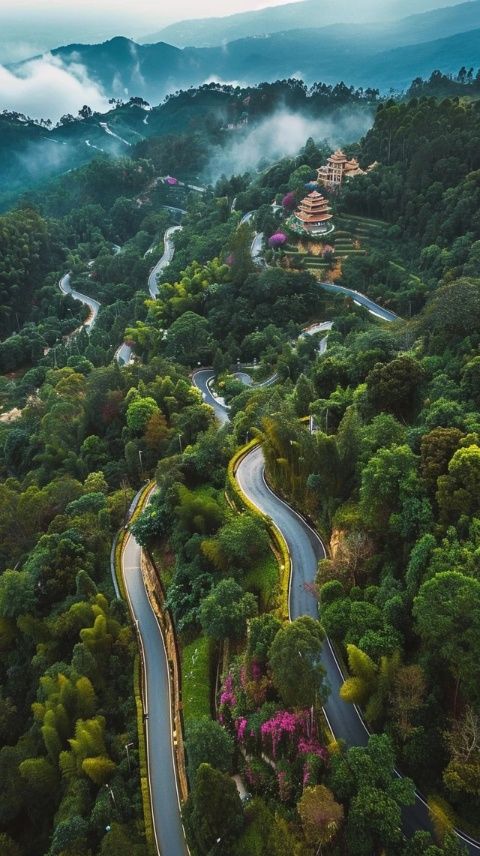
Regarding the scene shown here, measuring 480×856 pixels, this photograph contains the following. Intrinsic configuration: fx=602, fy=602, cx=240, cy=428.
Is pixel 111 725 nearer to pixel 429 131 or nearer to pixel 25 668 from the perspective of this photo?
pixel 25 668

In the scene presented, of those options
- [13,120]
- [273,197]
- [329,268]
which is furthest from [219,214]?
[13,120]

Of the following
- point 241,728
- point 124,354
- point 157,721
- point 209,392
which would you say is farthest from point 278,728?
point 124,354

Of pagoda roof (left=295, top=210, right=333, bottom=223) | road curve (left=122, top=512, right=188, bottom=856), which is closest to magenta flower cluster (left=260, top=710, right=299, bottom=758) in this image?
road curve (left=122, top=512, right=188, bottom=856)

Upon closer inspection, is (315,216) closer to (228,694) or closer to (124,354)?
(124,354)

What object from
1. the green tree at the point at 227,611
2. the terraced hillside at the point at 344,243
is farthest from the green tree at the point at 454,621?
the terraced hillside at the point at 344,243

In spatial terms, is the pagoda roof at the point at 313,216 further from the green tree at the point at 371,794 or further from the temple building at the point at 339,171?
the green tree at the point at 371,794

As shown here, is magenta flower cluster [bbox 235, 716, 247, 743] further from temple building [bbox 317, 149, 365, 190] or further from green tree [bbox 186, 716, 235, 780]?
temple building [bbox 317, 149, 365, 190]

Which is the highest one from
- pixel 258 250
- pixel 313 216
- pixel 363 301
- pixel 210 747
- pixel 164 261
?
pixel 313 216
